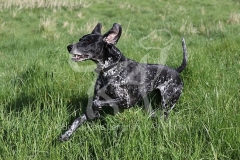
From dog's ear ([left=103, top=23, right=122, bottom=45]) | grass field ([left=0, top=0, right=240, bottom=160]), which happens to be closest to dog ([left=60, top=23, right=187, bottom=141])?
dog's ear ([left=103, top=23, right=122, bottom=45])

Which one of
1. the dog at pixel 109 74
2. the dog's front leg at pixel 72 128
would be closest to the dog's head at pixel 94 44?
the dog at pixel 109 74

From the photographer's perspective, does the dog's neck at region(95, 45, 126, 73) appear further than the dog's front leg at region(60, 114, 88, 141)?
Yes

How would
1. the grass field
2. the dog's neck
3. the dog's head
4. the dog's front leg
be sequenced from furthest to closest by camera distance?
the dog's neck, the dog's head, the dog's front leg, the grass field

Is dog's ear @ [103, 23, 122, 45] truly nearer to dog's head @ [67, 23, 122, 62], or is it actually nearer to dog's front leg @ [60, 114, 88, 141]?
dog's head @ [67, 23, 122, 62]

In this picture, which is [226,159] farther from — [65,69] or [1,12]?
[1,12]

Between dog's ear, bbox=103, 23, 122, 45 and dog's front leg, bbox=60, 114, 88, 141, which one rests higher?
dog's ear, bbox=103, 23, 122, 45

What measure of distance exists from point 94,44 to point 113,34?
26 cm

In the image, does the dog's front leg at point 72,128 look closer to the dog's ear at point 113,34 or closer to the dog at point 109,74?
the dog at point 109,74

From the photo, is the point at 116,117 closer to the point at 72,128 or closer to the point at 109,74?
the point at 109,74

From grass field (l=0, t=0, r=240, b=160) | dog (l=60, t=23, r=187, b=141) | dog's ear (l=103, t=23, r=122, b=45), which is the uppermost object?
dog's ear (l=103, t=23, r=122, b=45)

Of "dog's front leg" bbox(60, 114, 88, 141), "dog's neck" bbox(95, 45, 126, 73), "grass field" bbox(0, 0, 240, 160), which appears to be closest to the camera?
"grass field" bbox(0, 0, 240, 160)

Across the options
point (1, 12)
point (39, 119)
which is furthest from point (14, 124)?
point (1, 12)

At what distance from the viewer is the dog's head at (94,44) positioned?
3.82 metres

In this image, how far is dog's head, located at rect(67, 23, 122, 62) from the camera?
3.82 meters
